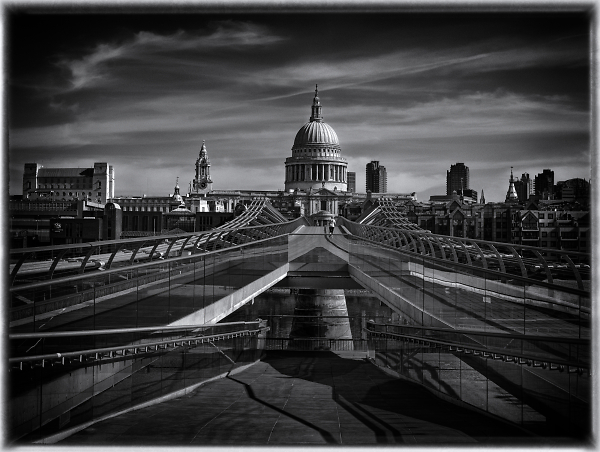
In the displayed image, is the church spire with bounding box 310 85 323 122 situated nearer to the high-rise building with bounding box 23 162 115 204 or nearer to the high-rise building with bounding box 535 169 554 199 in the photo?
the high-rise building with bounding box 535 169 554 199

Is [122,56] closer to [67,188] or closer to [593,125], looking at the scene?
[593,125]

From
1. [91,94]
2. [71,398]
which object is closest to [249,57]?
[91,94]

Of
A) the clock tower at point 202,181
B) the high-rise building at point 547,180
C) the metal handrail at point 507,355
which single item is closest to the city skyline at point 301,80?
the high-rise building at point 547,180

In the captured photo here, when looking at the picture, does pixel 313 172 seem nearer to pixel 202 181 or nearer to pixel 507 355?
pixel 202 181

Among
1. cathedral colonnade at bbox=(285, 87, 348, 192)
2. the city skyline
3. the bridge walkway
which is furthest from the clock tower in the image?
the bridge walkway

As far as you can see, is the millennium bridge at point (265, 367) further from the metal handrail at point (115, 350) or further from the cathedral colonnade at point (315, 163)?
the cathedral colonnade at point (315, 163)

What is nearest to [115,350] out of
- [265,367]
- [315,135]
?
[265,367]
